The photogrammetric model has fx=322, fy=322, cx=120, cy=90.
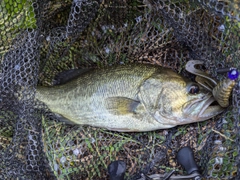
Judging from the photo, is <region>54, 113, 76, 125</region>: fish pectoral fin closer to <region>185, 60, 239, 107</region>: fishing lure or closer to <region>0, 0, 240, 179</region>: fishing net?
<region>0, 0, 240, 179</region>: fishing net

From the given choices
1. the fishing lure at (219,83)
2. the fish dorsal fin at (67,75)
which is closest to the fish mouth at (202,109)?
the fishing lure at (219,83)

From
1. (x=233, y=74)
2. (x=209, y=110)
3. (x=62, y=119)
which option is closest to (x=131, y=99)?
(x=209, y=110)

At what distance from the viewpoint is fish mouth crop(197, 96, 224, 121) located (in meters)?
3.18

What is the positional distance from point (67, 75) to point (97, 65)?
401mm

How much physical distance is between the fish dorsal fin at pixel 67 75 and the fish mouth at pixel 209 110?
4.95 ft

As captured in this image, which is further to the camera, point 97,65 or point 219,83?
point 97,65

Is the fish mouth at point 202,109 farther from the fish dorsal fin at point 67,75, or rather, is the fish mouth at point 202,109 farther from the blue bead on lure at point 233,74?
the fish dorsal fin at point 67,75

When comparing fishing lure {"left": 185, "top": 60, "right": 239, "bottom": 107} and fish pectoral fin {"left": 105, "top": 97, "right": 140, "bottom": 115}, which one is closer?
fishing lure {"left": 185, "top": 60, "right": 239, "bottom": 107}

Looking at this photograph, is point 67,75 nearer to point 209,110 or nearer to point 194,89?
point 194,89

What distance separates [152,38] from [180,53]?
0.37 m

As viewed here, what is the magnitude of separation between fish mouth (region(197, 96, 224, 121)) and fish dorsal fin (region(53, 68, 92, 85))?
59.5 inches

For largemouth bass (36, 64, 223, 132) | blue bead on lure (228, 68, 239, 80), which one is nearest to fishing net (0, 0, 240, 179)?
largemouth bass (36, 64, 223, 132)

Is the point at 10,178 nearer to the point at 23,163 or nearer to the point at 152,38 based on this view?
the point at 23,163

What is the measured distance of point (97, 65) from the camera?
4121 millimetres
